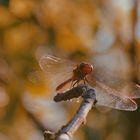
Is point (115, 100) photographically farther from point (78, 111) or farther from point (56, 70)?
point (78, 111)

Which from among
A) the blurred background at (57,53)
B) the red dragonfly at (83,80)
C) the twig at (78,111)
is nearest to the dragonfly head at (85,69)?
the red dragonfly at (83,80)

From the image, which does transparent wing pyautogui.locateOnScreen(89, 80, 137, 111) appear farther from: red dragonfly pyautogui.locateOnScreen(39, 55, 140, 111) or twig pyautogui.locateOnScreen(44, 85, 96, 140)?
twig pyautogui.locateOnScreen(44, 85, 96, 140)

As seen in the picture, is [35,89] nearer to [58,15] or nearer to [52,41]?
[52,41]

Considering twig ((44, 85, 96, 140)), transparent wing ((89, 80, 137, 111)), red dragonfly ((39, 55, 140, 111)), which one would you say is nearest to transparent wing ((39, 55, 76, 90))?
red dragonfly ((39, 55, 140, 111))

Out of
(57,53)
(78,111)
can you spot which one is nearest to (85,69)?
(78,111)

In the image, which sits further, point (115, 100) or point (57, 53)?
point (57, 53)

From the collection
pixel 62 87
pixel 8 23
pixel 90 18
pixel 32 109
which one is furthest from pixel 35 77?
pixel 90 18
